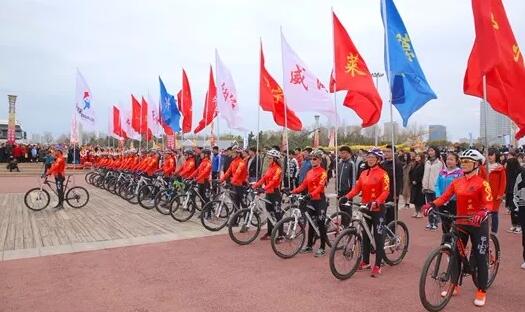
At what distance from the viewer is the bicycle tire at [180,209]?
11.6 meters

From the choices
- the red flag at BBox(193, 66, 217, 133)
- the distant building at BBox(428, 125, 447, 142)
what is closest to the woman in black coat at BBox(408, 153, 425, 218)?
the red flag at BBox(193, 66, 217, 133)

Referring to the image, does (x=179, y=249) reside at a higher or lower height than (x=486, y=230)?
lower

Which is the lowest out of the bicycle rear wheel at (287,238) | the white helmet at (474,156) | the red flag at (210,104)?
the bicycle rear wheel at (287,238)

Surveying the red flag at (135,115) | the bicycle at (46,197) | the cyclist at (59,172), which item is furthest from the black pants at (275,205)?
the red flag at (135,115)

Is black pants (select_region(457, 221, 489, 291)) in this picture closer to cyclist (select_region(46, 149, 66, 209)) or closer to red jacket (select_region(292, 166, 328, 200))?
red jacket (select_region(292, 166, 328, 200))

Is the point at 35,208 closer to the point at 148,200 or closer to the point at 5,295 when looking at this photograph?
the point at 148,200

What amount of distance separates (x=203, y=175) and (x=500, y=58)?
7.94 metres

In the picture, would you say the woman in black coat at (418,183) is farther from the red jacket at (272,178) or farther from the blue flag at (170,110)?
the blue flag at (170,110)

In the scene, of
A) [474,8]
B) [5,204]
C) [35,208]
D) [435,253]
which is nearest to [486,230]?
[435,253]

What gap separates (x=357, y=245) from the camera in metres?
6.78

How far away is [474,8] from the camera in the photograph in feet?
→ 20.8

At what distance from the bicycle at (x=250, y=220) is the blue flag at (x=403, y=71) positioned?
10.8 feet

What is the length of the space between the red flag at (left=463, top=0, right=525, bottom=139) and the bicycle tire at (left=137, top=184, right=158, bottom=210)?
1032cm

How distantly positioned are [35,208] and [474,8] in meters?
12.4
